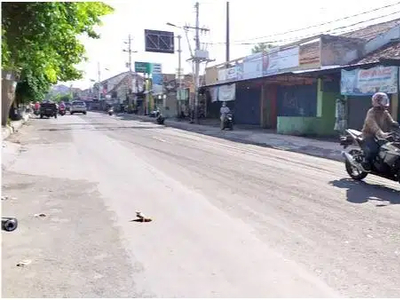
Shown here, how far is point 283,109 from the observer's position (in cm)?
3092

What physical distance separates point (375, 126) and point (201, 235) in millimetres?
5489

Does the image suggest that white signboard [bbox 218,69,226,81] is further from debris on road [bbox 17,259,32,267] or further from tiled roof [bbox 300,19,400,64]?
debris on road [bbox 17,259,32,267]

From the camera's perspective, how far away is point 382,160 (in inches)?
370

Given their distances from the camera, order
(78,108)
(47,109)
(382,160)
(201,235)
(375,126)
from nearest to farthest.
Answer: (201,235) < (382,160) < (375,126) < (47,109) < (78,108)

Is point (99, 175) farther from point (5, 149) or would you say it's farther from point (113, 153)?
point (5, 149)

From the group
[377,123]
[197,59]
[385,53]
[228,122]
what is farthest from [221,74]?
[377,123]

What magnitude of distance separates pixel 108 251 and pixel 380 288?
274 centimetres

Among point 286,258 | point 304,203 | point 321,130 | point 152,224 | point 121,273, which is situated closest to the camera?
point 121,273

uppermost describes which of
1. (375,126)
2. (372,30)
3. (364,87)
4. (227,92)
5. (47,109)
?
(372,30)

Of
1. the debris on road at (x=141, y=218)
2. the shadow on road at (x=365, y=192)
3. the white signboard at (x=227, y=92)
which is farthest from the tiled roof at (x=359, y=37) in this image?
the debris on road at (x=141, y=218)

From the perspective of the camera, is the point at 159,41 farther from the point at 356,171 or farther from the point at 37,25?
the point at 37,25

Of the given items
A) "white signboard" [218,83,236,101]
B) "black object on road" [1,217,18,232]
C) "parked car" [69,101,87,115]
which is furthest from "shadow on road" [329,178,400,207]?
"parked car" [69,101,87,115]

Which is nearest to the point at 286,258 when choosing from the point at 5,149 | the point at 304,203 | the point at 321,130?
the point at 304,203

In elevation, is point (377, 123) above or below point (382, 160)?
above
